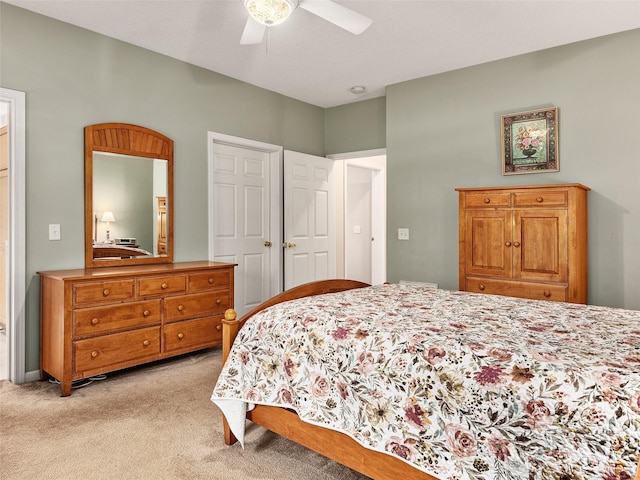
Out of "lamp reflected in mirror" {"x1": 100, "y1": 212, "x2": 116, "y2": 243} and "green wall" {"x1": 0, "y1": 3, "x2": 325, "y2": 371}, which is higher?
"green wall" {"x1": 0, "y1": 3, "x2": 325, "y2": 371}

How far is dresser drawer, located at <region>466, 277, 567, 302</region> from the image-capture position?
331 cm

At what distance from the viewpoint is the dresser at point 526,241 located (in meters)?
3.27

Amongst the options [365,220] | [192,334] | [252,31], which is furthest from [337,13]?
[365,220]

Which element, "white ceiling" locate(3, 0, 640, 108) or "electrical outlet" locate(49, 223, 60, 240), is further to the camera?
"electrical outlet" locate(49, 223, 60, 240)

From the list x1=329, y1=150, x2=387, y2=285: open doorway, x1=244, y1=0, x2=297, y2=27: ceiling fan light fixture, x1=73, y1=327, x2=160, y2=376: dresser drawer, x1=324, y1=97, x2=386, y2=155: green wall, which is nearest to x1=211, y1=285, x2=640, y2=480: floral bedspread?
x1=73, y1=327, x2=160, y2=376: dresser drawer

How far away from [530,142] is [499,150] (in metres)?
0.27

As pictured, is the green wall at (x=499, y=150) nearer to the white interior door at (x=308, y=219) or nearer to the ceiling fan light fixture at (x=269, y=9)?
the white interior door at (x=308, y=219)

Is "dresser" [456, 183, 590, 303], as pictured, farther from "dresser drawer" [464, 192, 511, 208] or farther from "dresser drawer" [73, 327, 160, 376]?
"dresser drawer" [73, 327, 160, 376]

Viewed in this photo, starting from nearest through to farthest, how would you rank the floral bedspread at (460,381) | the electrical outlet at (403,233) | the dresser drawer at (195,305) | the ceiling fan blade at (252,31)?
the floral bedspread at (460,381), the ceiling fan blade at (252,31), the dresser drawer at (195,305), the electrical outlet at (403,233)

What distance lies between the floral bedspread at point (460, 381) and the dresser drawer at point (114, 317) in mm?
1416

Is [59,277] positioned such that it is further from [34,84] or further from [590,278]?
[590,278]

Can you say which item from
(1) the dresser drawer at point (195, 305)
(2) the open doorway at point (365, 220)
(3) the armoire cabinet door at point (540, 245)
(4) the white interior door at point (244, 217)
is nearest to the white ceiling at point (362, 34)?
(4) the white interior door at point (244, 217)

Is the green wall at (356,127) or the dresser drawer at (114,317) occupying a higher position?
the green wall at (356,127)

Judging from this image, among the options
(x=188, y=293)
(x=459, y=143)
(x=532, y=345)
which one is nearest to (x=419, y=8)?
(x=459, y=143)
